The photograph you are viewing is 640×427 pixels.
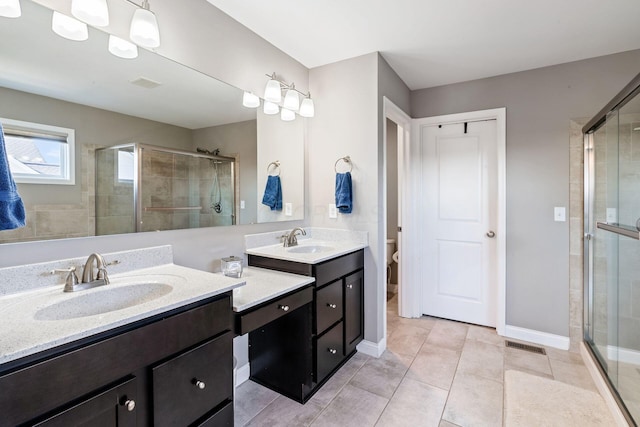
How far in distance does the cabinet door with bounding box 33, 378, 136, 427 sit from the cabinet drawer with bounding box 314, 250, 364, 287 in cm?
107

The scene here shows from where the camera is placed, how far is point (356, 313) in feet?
7.60

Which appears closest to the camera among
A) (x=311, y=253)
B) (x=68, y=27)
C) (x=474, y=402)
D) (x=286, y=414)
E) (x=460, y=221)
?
(x=68, y=27)

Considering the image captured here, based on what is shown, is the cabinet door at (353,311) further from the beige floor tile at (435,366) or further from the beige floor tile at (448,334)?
the beige floor tile at (448,334)

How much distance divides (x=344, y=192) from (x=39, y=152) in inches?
68.3

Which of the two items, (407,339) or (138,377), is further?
(407,339)

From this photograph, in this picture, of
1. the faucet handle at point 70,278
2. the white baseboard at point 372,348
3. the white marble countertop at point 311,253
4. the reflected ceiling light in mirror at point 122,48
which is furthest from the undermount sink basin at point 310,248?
the reflected ceiling light in mirror at point 122,48

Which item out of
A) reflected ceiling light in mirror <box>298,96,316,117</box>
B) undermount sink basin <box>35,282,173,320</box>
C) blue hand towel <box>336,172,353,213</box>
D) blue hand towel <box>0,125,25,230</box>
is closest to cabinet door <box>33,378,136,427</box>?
undermount sink basin <box>35,282,173,320</box>

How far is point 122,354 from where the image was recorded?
916mm

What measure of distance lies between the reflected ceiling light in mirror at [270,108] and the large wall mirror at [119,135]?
126 millimetres

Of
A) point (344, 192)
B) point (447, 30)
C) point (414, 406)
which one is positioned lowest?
point (414, 406)

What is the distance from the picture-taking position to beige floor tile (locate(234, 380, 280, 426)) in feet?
5.58

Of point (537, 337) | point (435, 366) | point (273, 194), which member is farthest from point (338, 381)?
point (537, 337)

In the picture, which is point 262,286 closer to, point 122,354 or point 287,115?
point 122,354

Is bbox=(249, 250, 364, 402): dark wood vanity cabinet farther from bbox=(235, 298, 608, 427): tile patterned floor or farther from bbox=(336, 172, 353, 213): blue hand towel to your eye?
bbox=(336, 172, 353, 213): blue hand towel
